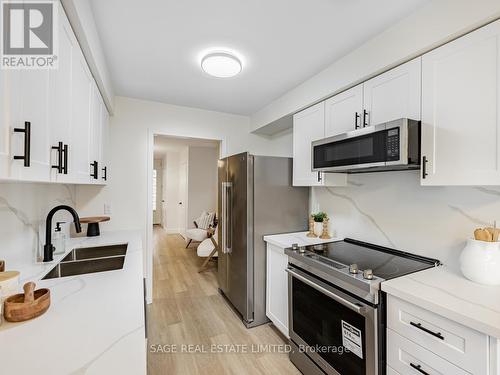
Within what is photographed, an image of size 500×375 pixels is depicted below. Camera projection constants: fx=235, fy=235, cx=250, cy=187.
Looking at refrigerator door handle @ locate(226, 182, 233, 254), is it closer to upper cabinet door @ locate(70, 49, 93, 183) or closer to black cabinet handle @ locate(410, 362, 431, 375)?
upper cabinet door @ locate(70, 49, 93, 183)

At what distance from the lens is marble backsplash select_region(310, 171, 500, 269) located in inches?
55.6

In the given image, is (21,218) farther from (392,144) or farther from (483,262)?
(483,262)

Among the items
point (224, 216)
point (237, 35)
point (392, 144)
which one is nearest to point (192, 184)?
point (224, 216)

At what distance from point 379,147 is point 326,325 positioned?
3.92 feet


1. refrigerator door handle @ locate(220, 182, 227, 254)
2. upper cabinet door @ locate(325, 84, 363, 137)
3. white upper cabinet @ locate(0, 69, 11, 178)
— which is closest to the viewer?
white upper cabinet @ locate(0, 69, 11, 178)

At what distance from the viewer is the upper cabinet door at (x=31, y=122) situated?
2.31ft

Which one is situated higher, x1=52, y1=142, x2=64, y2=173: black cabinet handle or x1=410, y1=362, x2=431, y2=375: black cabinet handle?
x1=52, y1=142, x2=64, y2=173: black cabinet handle

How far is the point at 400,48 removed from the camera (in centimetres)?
148

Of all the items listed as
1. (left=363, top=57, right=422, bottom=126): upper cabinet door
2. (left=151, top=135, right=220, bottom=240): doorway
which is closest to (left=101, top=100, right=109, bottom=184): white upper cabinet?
(left=363, top=57, right=422, bottom=126): upper cabinet door

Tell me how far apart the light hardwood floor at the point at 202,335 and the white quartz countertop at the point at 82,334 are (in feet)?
3.56

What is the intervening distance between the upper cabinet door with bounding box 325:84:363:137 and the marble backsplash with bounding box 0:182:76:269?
224 cm

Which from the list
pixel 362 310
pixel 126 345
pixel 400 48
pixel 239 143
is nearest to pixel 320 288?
pixel 362 310

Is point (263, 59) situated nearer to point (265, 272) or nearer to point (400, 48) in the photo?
point (400, 48)

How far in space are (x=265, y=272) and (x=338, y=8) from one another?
2.23 meters
